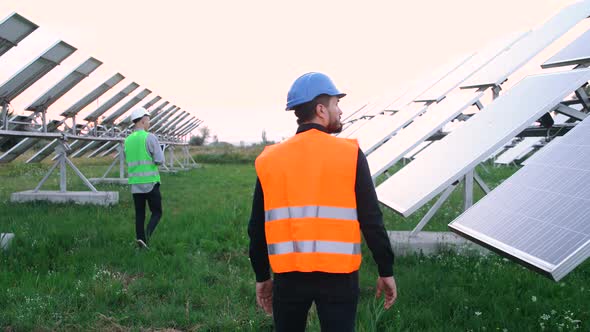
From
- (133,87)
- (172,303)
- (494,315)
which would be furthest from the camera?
(133,87)

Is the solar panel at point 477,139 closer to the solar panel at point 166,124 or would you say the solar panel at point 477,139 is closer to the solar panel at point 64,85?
the solar panel at point 64,85

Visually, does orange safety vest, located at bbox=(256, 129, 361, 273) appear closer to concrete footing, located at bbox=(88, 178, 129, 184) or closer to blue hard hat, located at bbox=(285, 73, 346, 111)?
blue hard hat, located at bbox=(285, 73, 346, 111)

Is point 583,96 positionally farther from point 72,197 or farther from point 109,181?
point 109,181

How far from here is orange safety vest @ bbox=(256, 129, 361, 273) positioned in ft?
7.38

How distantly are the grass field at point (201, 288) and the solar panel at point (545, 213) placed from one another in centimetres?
72

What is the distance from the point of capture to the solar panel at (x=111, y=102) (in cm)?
1362

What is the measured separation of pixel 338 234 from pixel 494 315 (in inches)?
84.5

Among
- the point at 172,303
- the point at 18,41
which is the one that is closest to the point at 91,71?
the point at 18,41

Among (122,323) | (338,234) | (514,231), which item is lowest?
(122,323)

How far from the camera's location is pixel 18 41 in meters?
7.95

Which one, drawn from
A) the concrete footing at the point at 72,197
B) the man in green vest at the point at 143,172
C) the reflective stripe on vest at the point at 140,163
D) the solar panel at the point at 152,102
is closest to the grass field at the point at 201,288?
the man in green vest at the point at 143,172

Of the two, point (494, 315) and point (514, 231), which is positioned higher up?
point (514, 231)

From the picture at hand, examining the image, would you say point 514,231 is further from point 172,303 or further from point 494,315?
point 172,303

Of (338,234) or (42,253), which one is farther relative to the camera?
(42,253)
